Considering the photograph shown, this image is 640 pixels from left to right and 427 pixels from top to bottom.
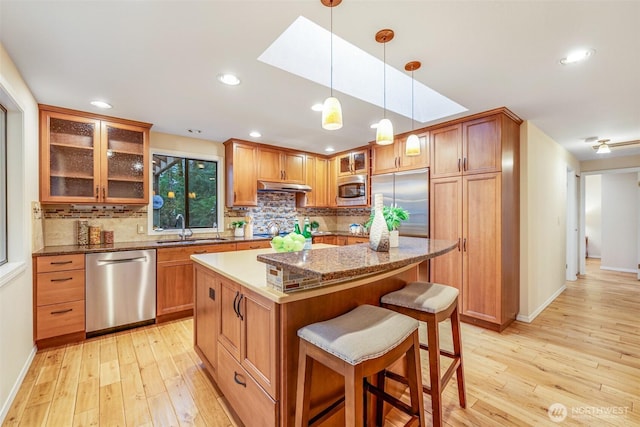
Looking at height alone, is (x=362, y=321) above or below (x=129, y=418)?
above

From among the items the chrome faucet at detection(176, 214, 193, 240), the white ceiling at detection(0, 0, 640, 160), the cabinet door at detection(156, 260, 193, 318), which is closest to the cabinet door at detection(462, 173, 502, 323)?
the white ceiling at detection(0, 0, 640, 160)

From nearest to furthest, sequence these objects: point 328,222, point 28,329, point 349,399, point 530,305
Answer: point 349,399 < point 28,329 < point 530,305 < point 328,222

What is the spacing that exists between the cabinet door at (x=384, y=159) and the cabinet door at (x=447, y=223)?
0.69 metres

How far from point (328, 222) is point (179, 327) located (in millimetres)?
3257

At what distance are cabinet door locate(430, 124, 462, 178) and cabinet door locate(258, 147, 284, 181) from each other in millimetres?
2299

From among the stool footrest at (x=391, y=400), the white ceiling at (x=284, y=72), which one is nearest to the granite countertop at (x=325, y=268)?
the stool footrest at (x=391, y=400)

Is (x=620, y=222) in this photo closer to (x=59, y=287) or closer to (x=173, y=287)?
(x=173, y=287)

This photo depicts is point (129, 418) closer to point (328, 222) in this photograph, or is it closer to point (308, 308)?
point (308, 308)

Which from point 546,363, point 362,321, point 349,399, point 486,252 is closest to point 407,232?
point 486,252

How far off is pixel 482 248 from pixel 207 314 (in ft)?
9.19

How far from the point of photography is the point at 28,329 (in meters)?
Result: 2.40

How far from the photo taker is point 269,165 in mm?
4484

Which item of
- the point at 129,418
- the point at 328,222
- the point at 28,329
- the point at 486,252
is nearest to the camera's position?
the point at 129,418

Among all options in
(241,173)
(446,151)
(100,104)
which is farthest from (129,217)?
(446,151)
